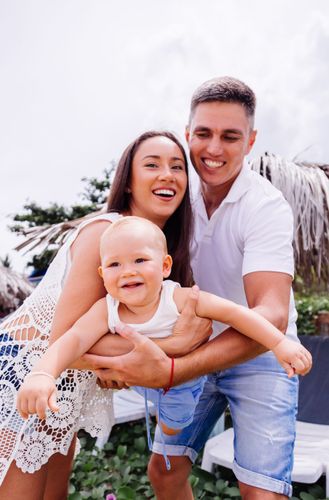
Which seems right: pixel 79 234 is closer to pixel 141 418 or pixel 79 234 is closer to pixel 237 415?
pixel 237 415

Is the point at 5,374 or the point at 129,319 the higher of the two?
the point at 129,319

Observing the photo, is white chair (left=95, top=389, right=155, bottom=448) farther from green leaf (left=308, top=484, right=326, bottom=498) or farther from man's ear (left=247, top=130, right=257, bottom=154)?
man's ear (left=247, top=130, right=257, bottom=154)

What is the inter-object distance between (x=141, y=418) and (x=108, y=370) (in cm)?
379

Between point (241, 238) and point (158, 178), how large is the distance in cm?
47

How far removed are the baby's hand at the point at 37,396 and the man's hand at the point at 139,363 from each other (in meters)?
0.27

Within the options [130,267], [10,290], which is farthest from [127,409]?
[10,290]

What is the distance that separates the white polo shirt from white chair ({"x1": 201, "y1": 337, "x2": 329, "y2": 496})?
168 cm

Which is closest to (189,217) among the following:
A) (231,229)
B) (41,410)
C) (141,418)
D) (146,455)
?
(231,229)

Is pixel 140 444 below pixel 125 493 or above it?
below

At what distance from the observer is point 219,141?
2.64 meters

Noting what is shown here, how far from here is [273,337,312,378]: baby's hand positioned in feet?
6.27

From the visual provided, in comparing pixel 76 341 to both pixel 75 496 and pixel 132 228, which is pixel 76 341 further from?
pixel 75 496

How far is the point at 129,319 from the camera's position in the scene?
211cm

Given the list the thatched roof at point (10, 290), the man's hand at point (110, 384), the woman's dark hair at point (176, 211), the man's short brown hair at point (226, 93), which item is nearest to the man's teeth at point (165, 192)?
the woman's dark hair at point (176, 211)
